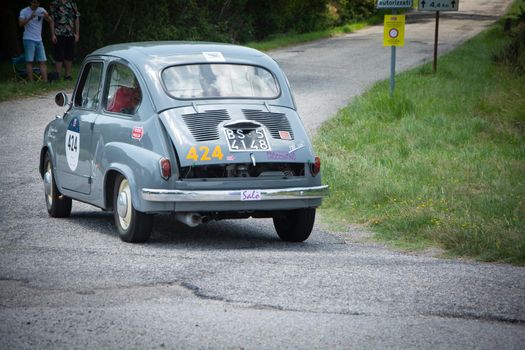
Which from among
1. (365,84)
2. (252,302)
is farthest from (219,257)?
(365,84)

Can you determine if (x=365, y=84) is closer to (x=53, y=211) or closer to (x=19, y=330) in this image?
(x=53, y=211)

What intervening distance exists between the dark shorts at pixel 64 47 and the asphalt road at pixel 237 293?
13433 millimetres

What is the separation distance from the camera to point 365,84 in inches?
973

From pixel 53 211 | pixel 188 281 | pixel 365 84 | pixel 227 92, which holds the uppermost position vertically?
pixel 227 92

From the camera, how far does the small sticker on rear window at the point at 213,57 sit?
959 centimetres

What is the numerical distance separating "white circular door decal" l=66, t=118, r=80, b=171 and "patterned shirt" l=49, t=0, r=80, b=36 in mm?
13300

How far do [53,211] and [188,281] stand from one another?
3905mm

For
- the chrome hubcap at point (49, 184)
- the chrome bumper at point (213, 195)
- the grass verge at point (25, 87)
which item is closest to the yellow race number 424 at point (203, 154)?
the chrome bumper at point (213, 195)

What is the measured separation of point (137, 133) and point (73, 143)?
1352 millimetres

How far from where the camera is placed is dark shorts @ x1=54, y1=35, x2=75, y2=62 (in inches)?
919

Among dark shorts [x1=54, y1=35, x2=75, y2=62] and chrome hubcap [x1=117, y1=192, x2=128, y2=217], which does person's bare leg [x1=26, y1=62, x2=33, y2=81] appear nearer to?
dark shorts [x1=54, y1=35, x2=75, y2=62]

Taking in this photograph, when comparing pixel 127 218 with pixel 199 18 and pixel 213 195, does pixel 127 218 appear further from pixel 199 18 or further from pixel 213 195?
pixel 199 18

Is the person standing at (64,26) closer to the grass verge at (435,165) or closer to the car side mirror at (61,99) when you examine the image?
the grass verge at (435,165)

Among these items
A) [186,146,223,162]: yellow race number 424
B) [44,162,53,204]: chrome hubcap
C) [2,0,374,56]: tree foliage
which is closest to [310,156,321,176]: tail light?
[186,146,223,162]: yellow race number 424
